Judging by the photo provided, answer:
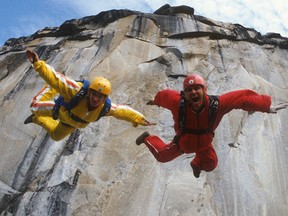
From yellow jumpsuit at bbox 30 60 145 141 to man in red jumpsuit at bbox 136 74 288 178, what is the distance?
94cm

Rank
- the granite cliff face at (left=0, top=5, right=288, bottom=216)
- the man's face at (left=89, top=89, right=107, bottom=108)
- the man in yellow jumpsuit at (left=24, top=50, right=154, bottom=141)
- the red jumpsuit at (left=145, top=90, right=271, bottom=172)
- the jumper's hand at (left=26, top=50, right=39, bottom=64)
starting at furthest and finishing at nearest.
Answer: the granite cliff face at (left=0, top=5, right=288, bottom=216)
the man's face at (left=89, top=89, right=107, bottom=108)
the man in yellow jumpsuit at (left=24, top=50, right=154, bottom=141)
the jumper's hand at (left=26, top=50, right=39, bottom=64)
the red jumpsuit at (left=145, top=90, right=271, bottom=172)

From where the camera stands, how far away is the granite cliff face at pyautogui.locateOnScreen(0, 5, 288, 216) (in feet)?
27.3

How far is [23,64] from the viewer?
45.6 feet

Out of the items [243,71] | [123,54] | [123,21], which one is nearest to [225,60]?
[243,71]

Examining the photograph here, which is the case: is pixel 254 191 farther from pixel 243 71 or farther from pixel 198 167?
pixel 243 71

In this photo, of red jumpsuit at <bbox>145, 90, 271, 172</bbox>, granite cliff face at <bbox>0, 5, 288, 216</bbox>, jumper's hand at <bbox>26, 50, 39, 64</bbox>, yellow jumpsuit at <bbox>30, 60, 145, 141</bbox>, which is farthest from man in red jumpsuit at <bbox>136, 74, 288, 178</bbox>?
granite cliff face at <bbox>0, 5, 288, 216</bbox>

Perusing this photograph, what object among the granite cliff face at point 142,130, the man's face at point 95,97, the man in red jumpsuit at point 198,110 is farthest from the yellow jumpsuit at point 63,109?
the granite cliff face at point 142,130

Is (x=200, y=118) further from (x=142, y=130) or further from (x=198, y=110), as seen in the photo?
(x=142, y=130)

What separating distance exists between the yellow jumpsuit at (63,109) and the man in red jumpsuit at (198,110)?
942mm

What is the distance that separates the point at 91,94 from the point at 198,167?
224cm

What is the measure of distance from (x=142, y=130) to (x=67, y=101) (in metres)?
3.74

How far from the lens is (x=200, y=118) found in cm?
570

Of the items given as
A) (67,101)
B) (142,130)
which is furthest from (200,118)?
(142,130)

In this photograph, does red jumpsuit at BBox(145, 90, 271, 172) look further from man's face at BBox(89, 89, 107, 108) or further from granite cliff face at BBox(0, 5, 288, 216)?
granite cliff face at BBox(0, 5, 288, 216)
